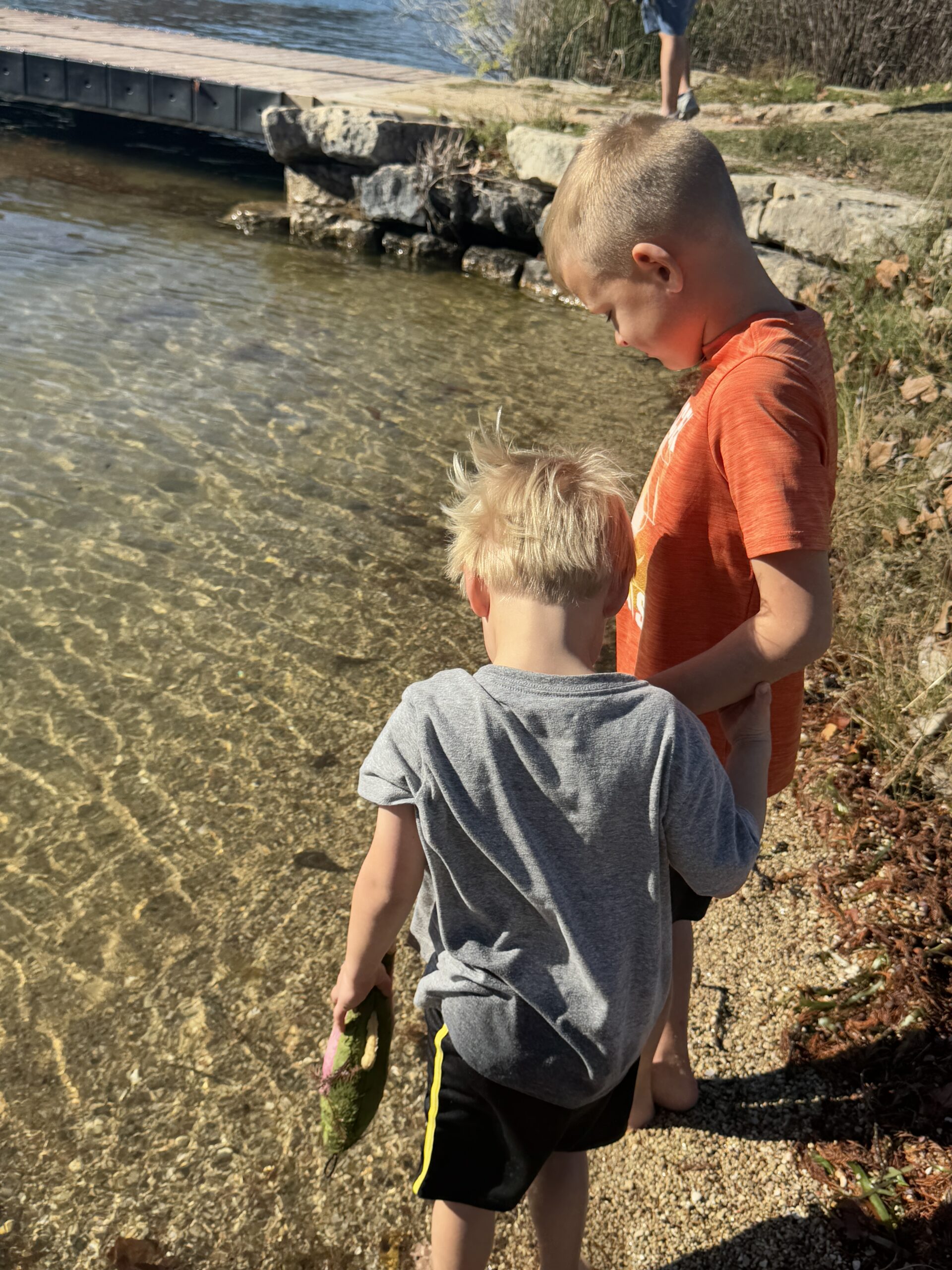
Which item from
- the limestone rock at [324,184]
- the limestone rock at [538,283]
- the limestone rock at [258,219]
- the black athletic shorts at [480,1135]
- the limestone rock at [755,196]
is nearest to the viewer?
the black athletic shorts at [480,1135]

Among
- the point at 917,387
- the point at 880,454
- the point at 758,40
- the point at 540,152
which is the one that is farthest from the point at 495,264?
the point at 758,40

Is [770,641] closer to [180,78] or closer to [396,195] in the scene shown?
[396,195]

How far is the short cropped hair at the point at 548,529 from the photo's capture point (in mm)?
1491

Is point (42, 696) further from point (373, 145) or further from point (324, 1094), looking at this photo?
point (373, 145)

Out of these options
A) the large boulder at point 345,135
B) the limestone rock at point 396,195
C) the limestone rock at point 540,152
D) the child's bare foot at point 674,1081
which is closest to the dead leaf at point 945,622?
the child's bare foot at point 674,1081

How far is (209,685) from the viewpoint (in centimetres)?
402

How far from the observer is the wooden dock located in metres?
12.5

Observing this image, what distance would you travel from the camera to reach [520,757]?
55.0 inches

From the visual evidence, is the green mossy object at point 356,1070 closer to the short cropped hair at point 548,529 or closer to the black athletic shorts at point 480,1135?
the black athletic shorts at point 480,1135

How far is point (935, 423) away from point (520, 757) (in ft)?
13.6

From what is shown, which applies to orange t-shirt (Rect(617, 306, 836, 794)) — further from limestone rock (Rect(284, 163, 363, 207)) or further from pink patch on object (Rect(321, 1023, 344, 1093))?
limestone rock (Rect(284, 163, 363, 207))

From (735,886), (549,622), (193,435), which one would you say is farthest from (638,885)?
(193,435)

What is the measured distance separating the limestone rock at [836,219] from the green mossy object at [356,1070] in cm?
660

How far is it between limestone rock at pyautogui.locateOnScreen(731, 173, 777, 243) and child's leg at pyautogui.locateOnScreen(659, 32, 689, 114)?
3.19 ft
